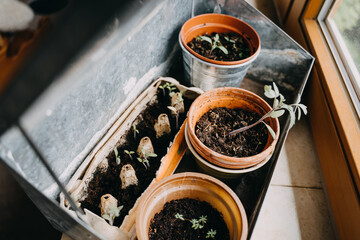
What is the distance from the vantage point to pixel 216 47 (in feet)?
4.71

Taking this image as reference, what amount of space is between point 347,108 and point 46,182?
50.2 inches

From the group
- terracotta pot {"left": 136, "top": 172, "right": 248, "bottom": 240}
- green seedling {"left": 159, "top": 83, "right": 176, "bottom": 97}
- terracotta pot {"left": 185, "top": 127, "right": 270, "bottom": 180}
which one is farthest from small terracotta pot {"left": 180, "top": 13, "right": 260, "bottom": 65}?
terracotta pot {"left": 136, "top": 172, "right": 248, "bottom": 240}

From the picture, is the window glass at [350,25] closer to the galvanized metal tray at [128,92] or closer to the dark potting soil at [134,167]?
the galvanized metal tray at [128,92]

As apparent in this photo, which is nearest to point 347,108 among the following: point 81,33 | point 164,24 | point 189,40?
point 189,40

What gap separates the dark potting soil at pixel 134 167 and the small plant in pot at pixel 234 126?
0.18 m

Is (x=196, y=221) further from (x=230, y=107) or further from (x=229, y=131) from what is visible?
(x=230, y=107)

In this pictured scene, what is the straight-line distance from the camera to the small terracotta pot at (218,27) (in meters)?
1.41

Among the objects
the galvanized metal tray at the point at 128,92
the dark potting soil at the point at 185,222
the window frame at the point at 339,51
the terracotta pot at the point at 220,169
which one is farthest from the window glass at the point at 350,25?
the dark potting soil at the point at 185,222

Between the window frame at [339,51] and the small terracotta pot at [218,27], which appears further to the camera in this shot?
the small terracotta pot at [218,27]

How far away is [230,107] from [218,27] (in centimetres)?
48

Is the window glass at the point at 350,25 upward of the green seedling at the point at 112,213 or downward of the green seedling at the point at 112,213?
upward

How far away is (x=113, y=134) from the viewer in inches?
47.6

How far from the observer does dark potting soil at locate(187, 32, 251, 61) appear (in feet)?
4.65

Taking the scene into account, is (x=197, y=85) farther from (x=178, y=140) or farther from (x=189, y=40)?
(x=178, y=140)
